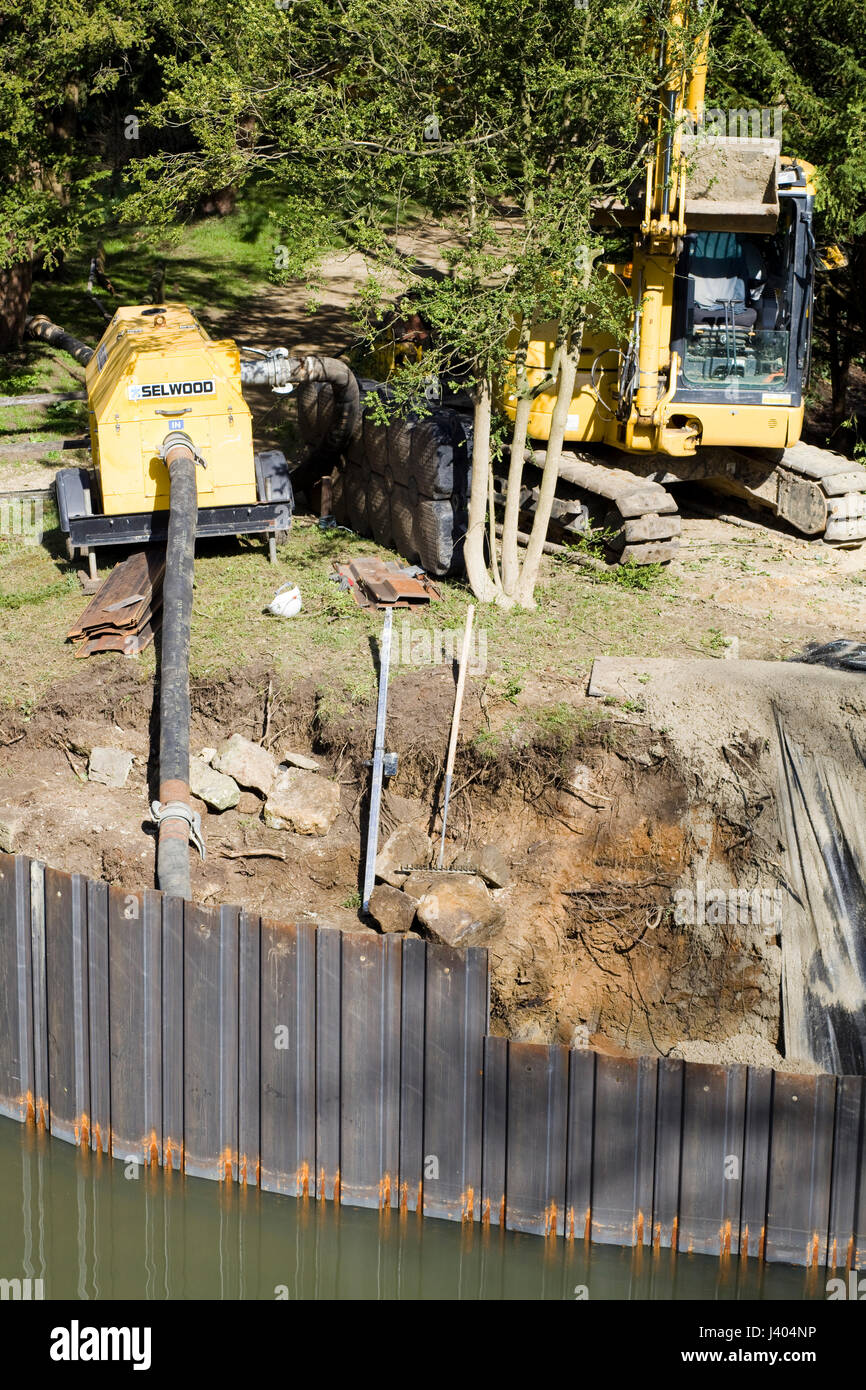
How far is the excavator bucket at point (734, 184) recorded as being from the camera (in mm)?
14430

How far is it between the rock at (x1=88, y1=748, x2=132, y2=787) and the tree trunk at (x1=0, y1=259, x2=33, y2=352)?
1172 cm

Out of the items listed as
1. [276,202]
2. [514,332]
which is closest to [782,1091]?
[514,332]

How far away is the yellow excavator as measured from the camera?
1424 cm

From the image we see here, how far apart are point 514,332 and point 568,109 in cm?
254

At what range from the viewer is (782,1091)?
26.1 ft

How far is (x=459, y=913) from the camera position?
1056cm

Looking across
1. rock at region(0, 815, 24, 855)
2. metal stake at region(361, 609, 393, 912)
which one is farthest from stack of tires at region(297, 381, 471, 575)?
rock at region(0, 815, 24, 855)

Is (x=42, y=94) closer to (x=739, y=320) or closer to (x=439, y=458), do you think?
(x=439, y=458)

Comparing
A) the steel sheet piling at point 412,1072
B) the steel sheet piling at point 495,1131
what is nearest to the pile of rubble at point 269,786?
the steel sheet piling at point 412,1072

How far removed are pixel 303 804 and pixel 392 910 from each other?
1.34m

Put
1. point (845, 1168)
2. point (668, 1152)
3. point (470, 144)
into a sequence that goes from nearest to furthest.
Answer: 1. point (845, 1168)
2. point (668, 1152)
3. point (470, 144)

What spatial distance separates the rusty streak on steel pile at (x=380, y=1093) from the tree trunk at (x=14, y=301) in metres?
14.6

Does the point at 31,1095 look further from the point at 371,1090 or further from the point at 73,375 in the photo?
the point at 73,375

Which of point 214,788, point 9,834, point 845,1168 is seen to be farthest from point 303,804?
point 845,1168
